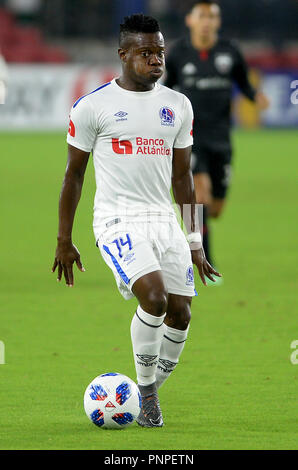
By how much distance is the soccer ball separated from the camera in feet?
18.5

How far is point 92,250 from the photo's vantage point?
1288 centimetres

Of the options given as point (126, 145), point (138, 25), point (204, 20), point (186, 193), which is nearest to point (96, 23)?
point (204, 20)

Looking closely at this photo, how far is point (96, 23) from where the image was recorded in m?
36.7

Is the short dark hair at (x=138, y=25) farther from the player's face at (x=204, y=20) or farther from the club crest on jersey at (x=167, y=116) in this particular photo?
the player's face at (x=204, y=20)

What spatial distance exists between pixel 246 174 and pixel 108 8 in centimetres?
1633

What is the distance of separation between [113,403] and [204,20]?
18.9ft

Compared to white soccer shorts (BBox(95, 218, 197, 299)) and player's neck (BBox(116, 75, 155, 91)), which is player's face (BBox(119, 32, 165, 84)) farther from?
white soccer shorts (BBox(95, 218, 197, 299))

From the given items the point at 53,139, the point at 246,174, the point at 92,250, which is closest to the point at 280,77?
the point at 53,139

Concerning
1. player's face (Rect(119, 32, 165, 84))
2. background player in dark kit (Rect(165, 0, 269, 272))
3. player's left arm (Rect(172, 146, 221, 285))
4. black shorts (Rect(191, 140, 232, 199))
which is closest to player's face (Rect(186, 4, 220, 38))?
background player in dark kit (Rect(165, 0, 269, 272))

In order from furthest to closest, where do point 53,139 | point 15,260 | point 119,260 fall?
point 53,139, point 15,260, point 119,260

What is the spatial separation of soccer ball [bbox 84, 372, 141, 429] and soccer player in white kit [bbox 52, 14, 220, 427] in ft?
0.31

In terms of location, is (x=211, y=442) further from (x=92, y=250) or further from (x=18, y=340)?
(x=92, y=250)

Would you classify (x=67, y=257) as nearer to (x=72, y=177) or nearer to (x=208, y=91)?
(x=72, y=177)
